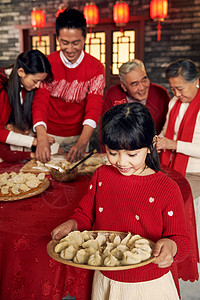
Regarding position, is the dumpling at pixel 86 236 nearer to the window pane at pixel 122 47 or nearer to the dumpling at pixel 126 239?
the dumpling at pixel 126 239

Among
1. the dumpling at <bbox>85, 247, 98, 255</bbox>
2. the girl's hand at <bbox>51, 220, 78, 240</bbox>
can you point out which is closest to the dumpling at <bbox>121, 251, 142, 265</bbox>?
the dumpling at <bbox>85, 247, 98, 255</bbox>

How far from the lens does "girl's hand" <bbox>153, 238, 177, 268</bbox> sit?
37.0 inches

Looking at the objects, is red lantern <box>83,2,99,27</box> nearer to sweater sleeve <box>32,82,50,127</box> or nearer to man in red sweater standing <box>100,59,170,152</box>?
man in red sweater standing <box>100,59,170,152</box>

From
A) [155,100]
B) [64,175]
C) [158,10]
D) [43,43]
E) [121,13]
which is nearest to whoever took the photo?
[64,175]

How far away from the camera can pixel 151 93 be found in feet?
9.53

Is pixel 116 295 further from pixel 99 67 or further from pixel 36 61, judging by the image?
pixel 99 67

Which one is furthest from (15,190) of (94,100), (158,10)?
(158,10)

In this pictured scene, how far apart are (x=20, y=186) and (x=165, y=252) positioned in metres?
0.93

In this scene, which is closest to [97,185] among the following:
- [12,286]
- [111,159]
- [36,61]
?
[111,159]

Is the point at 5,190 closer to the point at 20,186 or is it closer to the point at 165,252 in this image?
the point at 20,186

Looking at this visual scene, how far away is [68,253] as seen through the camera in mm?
946

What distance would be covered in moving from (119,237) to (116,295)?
0.23 m

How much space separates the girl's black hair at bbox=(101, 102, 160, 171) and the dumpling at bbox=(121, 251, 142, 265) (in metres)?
0.33

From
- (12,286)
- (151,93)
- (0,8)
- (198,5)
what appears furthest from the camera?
(0,8)
